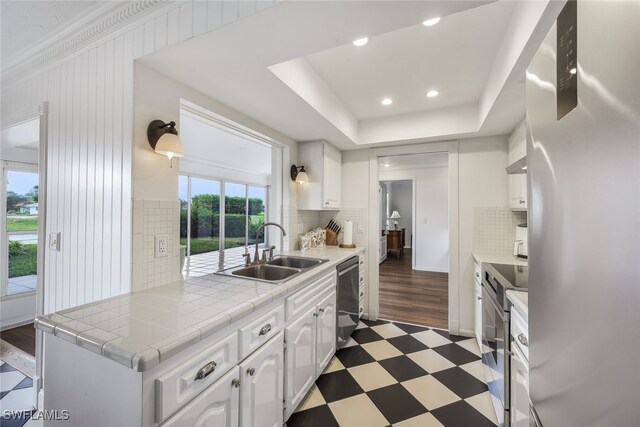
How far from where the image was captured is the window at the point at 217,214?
453 cm

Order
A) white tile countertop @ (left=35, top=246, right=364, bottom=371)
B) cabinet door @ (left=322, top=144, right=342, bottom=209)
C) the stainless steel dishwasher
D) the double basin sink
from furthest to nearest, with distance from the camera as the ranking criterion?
cabinet door @ (left=322, top=144, right=342, bottom=209) → the stainless steel dishwasher → the double basin sink → white tile countertop @ (left=35, top=246, right=364, bottom=371)

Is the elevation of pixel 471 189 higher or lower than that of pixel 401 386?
higher

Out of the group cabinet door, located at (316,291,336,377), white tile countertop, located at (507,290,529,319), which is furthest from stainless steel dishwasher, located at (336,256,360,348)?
white tile countertop, located at (507,290,529,319)

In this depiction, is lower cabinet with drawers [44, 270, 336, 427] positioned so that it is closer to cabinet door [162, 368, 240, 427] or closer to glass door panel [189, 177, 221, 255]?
cabinet door [162, 368, 240, 427]

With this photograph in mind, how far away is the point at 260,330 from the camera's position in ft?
4.25

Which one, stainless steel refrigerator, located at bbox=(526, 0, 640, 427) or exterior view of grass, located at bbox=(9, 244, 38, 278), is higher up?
stainless steel refrigerator, located at bbox=(526, 0, 640, 427)

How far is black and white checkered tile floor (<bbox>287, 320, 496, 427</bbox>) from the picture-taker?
164 cm

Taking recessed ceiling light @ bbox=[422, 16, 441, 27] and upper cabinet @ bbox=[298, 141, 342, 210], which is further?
upper cabinet @ bbox=[298, 141, 342, 210]

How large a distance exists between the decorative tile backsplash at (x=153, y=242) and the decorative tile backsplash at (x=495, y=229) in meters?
2.80

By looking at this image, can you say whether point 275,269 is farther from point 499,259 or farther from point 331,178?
point 499,259

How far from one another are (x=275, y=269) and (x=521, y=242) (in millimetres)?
2280

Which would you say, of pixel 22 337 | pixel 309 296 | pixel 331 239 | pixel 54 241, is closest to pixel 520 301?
pixel 309 296

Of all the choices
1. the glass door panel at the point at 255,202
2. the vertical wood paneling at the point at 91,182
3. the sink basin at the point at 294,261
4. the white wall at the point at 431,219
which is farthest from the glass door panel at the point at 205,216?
the white wall at the point at 431,219

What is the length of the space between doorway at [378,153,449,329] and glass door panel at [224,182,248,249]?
315cm
